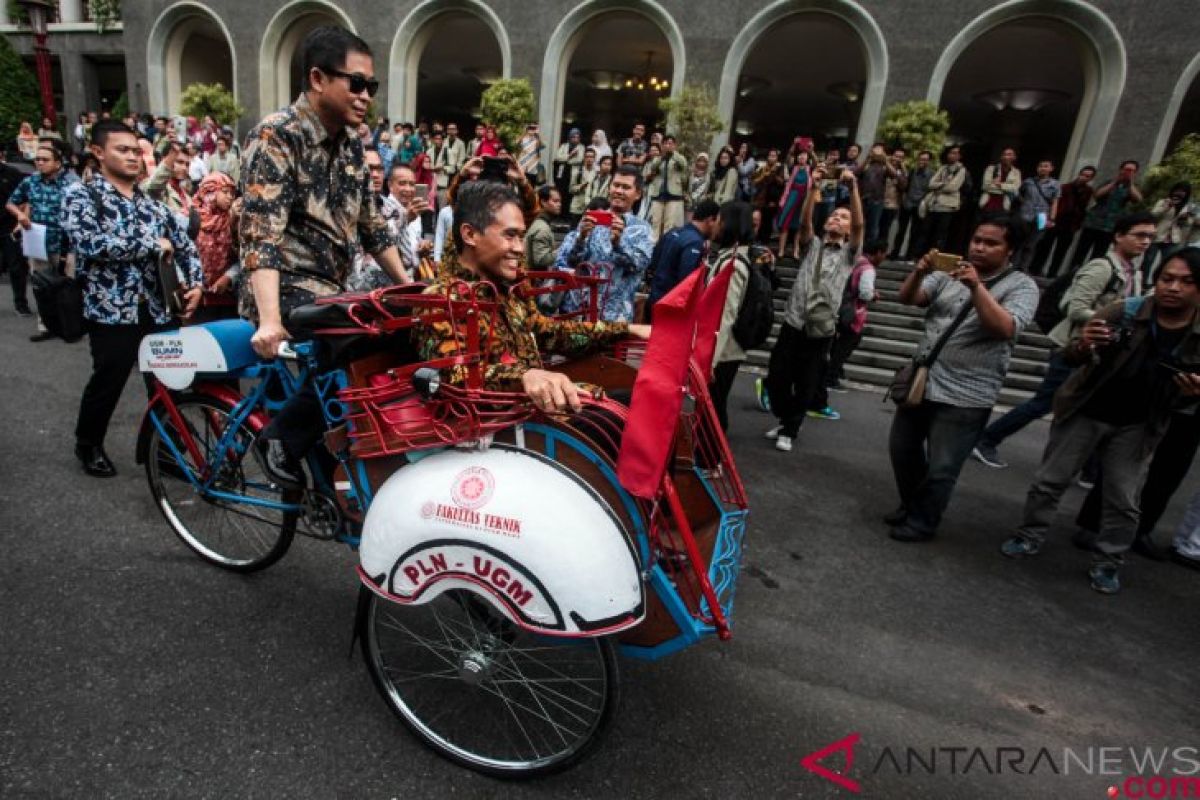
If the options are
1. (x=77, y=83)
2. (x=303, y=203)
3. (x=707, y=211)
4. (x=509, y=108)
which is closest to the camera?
(x=303, y=203)

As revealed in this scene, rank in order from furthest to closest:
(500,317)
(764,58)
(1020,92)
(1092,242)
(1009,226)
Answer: (764,58), (1020,92), (1092,242), (1009,226), (500,317)

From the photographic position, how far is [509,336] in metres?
2.09

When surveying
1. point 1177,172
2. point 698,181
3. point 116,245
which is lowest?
point 116,245

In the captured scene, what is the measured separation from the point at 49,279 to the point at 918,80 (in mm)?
14837

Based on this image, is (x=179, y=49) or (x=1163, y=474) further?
(x=179, y=49)

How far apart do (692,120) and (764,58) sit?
6.37 meters

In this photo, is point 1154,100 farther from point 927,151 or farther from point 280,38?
point 280,38

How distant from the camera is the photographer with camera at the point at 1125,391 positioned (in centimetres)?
334

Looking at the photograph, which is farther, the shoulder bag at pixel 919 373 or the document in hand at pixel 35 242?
the document in hand at pixel 35 242

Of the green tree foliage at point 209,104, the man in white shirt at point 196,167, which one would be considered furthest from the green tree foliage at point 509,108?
the green tree foliage at point 209,104

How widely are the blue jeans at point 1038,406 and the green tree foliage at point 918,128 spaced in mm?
7683

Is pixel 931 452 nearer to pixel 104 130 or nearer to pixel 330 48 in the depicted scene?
pixel 330 48

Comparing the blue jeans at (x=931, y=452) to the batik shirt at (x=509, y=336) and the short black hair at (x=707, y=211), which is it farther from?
the batik shirt at (x=509, y=336)

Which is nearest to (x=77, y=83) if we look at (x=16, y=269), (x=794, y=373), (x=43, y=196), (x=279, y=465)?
(x=16, y=269)
